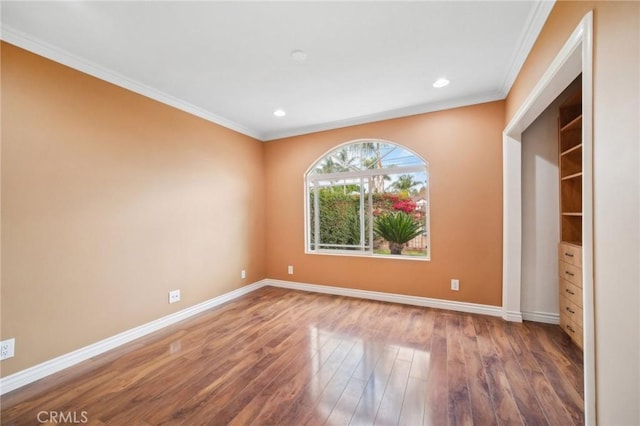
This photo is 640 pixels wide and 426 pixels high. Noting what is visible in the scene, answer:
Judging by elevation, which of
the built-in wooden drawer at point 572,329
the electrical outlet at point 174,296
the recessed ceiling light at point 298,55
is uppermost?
the recessed ceiling light at point 298,55

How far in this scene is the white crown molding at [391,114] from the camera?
9.92 ft

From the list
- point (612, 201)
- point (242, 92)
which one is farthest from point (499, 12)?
point (242, 92)

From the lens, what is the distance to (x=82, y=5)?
166cm

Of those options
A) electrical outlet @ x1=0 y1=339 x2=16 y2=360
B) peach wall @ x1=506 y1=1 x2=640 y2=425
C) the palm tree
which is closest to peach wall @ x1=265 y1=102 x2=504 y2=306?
the palm tree

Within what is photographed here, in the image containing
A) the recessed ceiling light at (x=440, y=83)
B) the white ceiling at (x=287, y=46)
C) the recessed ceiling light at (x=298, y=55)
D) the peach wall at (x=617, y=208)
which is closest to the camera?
the peach wall at (x=617, y=208)

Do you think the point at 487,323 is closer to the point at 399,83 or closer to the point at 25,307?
the point at 399,83

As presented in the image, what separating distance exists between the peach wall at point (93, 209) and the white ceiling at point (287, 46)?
0.28m

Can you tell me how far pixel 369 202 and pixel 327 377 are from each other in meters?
2.48

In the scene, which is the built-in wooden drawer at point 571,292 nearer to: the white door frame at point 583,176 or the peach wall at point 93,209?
the white door frame at point 583,176

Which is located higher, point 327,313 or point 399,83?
point 399,83

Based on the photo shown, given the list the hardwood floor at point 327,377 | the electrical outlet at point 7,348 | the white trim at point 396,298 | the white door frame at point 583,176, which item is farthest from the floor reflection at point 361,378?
the electrical outlet at point 7,348

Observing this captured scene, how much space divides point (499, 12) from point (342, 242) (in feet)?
10.2

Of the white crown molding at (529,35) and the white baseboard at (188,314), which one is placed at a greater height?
the white crown molding at (529,35)

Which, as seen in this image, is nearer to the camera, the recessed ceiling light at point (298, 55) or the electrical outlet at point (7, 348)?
the electrical outlet at point (7, 348)
